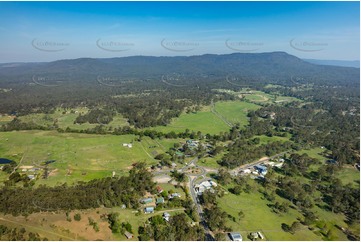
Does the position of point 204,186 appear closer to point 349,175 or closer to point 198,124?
point 349,175

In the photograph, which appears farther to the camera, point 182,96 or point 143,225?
point 182,96

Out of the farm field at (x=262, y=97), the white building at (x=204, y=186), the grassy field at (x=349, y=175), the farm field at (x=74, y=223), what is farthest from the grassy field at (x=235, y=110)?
the farm field at (x=74, y=223)

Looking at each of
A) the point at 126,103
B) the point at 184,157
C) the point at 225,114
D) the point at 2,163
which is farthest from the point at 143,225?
the point at 126,103

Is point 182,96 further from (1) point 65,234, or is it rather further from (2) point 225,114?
(1) point 65,234

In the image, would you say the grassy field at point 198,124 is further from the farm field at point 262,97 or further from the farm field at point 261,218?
the farm field at point 261,218

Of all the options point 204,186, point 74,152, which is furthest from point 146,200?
point 74,152
